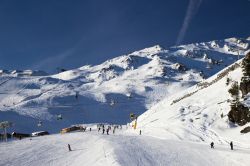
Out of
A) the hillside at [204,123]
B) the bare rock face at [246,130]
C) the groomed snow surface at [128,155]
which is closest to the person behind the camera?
the groomed snow surface at [128,155]

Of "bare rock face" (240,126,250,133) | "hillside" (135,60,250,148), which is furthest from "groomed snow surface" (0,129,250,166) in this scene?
"bare rock face" (240,126,250,133)

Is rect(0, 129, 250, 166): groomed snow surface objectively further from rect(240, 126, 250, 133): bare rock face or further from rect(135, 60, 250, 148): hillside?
rect(240, 126, 250, 133): bare rock face

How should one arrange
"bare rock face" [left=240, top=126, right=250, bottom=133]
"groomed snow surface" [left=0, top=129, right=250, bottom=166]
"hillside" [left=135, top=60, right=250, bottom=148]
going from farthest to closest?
"hillside" [left=135, top=60, right=250, bottom=148] → "bare rock face" [left=240, top=126, right=250, bottom=133] → "groomed snow surface" [left=0, top=129, right=250, bottom=166]

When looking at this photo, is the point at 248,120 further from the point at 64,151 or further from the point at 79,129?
the point at 79,129

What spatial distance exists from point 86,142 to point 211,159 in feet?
77.2

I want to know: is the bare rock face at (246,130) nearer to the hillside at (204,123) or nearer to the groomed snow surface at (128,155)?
the hillside at (204,123)

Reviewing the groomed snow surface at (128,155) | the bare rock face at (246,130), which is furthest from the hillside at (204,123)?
the groomed snow surface at (128,155)

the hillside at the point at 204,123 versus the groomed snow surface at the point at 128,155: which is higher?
the hillside at the point at 204,123

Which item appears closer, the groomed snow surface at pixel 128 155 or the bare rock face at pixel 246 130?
the groomed snow surface at pixel 128 155

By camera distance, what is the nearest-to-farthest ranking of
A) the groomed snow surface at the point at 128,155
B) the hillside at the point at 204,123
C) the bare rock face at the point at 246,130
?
the groomed snow surface at the point at 128,155
the bare rock face at the point at 246,130
the hillside at the point at 204,123

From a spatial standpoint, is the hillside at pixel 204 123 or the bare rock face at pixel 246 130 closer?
the bare rock face at pixel 246 130

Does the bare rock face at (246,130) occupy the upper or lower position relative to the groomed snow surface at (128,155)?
upper

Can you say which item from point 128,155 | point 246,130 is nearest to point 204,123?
point 246,130

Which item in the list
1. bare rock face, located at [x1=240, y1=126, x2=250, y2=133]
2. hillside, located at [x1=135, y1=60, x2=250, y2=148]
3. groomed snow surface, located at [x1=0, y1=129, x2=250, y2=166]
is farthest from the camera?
hillside, located at [x1=135, y1=60, x2=250, y2=148]
